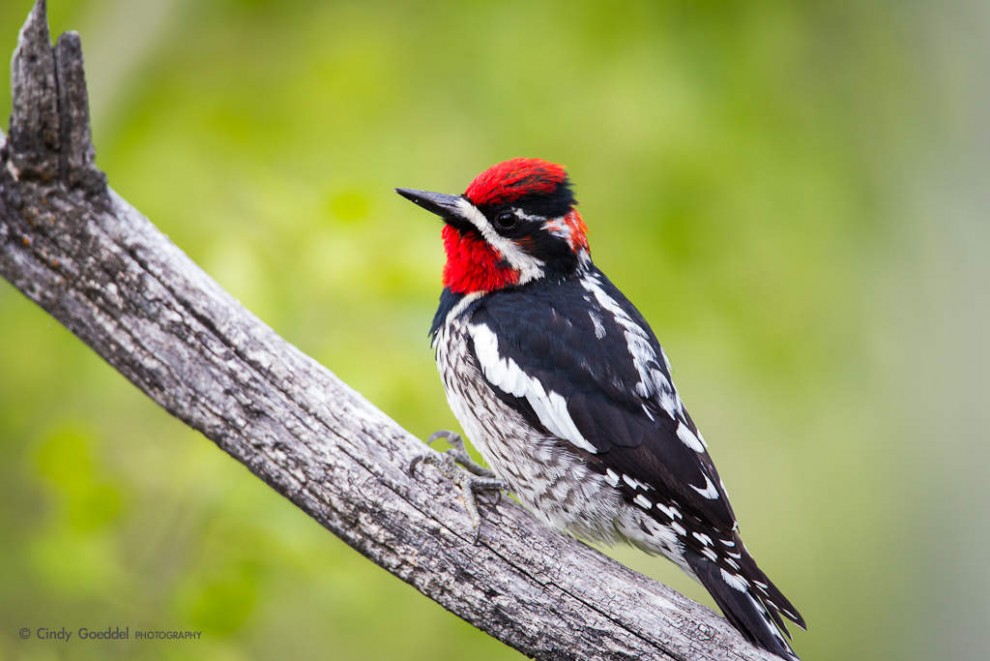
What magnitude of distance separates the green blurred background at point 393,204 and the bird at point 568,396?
35 cm

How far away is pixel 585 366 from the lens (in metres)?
2.95

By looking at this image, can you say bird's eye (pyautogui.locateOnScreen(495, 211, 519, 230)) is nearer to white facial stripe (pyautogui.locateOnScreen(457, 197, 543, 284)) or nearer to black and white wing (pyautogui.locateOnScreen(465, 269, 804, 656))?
white facial stripe (pyautogui.locateOnScreen(457, 197, 543, 284))

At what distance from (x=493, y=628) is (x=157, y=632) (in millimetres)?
1303

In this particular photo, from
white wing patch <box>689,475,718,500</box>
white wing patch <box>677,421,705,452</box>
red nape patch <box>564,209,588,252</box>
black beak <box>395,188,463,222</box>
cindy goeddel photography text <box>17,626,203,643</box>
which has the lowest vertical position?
cindy goeddel photography text <box>17,626,203,643</box>

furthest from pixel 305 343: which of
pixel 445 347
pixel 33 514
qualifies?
pixel 33 514

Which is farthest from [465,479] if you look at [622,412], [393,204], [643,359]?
[393,204]

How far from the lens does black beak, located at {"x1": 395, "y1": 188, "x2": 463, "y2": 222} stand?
10.1ft

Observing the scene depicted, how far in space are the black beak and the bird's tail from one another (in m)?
1.29

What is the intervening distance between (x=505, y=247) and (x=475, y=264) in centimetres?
11

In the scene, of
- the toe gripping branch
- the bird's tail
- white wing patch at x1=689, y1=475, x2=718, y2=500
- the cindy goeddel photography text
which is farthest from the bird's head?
the cindy goeddel photography text

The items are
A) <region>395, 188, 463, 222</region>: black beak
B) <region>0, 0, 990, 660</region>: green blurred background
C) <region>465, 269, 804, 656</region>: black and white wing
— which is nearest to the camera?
<region>465, 269, 804, 656</region>: black and white wing

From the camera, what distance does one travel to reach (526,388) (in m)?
2.95

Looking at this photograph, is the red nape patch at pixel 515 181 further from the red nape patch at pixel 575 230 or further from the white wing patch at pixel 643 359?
the white wing patch at pixel 643 359

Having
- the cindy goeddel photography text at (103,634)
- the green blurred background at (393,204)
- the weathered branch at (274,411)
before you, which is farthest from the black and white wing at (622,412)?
the cindy goeddel photography text at (103,634)
